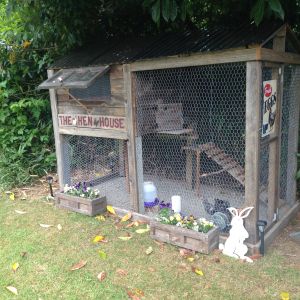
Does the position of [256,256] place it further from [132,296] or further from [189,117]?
[189,117]

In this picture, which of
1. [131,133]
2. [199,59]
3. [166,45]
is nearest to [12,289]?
[131,133]

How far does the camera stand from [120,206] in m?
4.61

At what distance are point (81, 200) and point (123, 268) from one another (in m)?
1.50

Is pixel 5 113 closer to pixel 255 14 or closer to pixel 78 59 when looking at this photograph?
pixel 78 59

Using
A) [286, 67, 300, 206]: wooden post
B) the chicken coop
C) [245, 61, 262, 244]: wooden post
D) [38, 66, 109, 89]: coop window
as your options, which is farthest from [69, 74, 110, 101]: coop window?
[286, 67, 300, 206]: wooden post

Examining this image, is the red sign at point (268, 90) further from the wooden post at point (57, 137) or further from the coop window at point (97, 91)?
the wooden post at point (57, 137)

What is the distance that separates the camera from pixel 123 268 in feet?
10.8

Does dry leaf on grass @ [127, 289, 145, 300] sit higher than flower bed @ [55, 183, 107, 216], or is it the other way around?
flower bed @ [55, 183, 107, 216]

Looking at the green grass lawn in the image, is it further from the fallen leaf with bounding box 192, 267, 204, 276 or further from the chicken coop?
the chicken coop

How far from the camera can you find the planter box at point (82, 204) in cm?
448

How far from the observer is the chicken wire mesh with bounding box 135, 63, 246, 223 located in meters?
4.29

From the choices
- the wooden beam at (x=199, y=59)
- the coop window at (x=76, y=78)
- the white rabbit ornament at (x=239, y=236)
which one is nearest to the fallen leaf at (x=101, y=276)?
the white rabbit ornament at (x=239, y=236)

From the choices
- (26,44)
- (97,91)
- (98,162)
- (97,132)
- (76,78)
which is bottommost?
(98,162)

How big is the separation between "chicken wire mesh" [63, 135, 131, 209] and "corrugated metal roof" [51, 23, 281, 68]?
1.40 m
